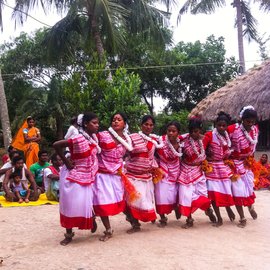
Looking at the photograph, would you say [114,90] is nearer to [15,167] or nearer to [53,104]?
[15,167]

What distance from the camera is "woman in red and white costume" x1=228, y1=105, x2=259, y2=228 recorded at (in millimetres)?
5535

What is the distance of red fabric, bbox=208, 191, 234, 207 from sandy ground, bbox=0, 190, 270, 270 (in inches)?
11.6

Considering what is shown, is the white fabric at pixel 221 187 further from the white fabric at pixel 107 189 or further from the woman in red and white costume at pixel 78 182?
the woman in red and white costume at pixel 78 182

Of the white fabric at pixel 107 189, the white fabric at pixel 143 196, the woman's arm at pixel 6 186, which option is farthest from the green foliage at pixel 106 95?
the white fabric at pixel 107 189

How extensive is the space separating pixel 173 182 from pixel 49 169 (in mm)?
3322

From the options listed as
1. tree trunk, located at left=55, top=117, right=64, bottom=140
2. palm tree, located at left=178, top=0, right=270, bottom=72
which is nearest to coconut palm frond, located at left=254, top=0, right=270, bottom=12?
palm tree, located at left=178, top=0, right=270, bottom=72

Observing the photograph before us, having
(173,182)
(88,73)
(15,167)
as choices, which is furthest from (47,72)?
(173,182)

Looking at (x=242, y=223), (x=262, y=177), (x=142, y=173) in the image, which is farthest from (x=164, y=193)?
(x=262, y=177)

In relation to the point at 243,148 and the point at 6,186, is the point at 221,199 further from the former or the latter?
the point at 6,186

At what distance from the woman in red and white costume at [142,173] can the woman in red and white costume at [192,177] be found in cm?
40

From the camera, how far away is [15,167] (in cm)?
784

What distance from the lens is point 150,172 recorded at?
532 cm

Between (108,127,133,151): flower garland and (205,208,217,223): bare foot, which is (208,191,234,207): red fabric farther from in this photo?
(108,127,133,151): flower garland

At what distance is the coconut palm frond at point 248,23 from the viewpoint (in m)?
18.0
